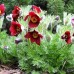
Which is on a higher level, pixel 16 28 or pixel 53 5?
pixel 53 5

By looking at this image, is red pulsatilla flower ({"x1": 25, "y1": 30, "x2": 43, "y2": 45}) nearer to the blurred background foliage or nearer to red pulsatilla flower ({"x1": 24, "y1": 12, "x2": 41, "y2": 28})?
red pulsatilla flower ({"x1": 24, "y1": 12, "x2": 41, "y2": 28})

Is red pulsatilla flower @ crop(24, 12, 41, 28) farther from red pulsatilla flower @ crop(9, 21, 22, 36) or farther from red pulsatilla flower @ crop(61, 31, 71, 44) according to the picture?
red pulsatilla flower @ crop(61, 31, 71, 44)

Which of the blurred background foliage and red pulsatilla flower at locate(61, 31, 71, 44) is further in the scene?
the blurred background foliage

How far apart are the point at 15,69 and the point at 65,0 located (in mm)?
2030

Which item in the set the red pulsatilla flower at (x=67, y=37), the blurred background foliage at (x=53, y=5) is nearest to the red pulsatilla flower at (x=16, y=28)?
A: the red pulsatilla flower at (x=67, y=37)

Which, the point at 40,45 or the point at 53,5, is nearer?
the point at 40,45

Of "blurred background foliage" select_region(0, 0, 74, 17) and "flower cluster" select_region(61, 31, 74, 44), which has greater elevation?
"blurred background foliage" select_region(0, 0, 74, 17)

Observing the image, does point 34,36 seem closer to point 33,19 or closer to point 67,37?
point 33,19

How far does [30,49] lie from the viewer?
11.9 feet

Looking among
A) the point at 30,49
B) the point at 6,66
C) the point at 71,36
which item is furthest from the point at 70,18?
the point at 6,66

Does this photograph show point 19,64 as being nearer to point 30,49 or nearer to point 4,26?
point 30,49

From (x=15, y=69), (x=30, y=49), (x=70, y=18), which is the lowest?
(x=15, y=69)

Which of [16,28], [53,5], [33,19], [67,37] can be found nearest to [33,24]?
[33,19]

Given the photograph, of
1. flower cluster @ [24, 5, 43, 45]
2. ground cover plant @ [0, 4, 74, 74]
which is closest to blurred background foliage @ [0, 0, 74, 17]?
ground cover plant @ [0, 4, 74, 74]
